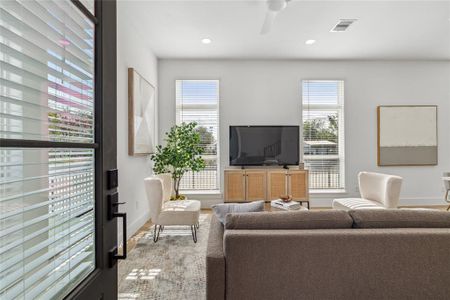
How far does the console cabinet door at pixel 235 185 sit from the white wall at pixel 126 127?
139 centimetres

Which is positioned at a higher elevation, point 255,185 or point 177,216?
point 255,185

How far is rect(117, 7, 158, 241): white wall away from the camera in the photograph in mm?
3244

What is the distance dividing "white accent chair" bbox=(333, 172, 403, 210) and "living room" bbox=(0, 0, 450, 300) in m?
0.02

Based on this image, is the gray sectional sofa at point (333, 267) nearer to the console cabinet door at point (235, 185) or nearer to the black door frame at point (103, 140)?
the black door frame at point (103, 140)

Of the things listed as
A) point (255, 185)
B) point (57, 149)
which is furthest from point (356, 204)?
point (57, 149)

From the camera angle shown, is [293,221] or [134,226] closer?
[293,221]

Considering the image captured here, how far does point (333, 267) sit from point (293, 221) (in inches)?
13.2

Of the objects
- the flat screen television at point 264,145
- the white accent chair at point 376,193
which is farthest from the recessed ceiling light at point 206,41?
the white accent chair at point 376,193

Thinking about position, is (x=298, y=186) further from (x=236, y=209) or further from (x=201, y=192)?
(x=236, y=209)

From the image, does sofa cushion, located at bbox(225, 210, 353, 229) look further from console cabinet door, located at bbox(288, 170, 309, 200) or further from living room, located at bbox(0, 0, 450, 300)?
console cabinet door, located at bbox(288, 170, 309, 200)

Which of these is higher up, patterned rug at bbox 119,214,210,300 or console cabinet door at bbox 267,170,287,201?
console cabinet door at bbox 267,170,287,201

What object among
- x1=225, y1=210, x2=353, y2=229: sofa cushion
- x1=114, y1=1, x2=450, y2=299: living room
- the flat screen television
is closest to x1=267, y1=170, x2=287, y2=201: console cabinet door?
the flat screen television

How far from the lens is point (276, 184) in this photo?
4672mm

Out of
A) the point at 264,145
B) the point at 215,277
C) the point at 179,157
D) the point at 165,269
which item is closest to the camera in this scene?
the point at 215,277
